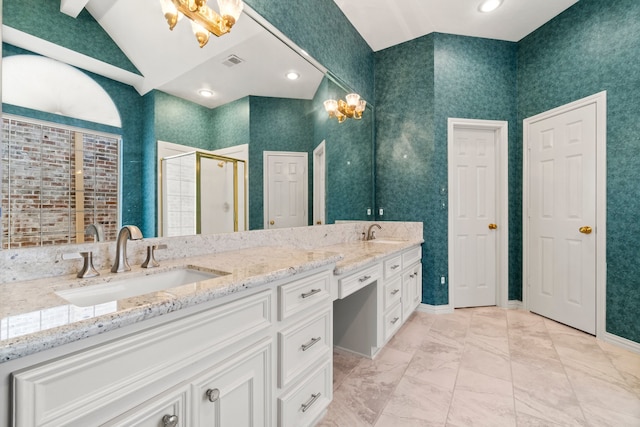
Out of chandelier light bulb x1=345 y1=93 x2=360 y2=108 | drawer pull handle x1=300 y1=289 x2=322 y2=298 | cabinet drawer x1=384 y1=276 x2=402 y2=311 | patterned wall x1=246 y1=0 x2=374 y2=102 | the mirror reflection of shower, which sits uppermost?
patterned wall x1=246 y1=0 x2=374 y2=102

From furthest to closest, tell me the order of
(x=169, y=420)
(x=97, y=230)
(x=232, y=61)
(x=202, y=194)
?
(x=232, y=61)
(x=202, y=194)
(x=97, y=230)
(x=169, y=420)

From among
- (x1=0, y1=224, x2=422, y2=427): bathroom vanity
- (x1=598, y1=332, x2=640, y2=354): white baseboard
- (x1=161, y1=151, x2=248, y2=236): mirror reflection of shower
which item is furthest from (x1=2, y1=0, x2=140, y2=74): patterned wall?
(x1=598, y1=332, x2=640, y2=354): white baseboard

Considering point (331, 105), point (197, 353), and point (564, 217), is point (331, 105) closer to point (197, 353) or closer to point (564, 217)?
point (197, 353)

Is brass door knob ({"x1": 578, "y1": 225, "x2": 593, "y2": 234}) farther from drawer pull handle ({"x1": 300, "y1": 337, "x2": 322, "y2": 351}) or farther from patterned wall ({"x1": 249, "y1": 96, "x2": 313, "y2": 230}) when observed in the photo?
drawer pull handle ({"x1": 300, "y1": 337, "x2": 322, "y2": 351})

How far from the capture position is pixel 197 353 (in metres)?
0.87

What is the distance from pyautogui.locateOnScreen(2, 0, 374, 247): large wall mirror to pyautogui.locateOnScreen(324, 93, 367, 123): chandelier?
140mm

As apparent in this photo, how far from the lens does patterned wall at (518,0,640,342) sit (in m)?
2.32

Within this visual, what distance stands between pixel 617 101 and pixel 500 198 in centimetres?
123

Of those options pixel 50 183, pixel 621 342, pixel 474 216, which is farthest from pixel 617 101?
pixel 50 183

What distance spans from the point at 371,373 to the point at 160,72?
2163mm

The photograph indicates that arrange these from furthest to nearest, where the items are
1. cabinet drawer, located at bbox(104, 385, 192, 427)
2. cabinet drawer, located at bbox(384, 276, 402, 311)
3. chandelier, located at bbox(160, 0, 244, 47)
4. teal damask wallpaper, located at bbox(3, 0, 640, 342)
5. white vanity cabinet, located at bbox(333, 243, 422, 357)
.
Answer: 1. teal damask wallpaper, located at bbox(3, 0, 640, 342)
2. cabinet drawer, located at bbox(384, 276, 402, 311)
3. white vanity cabinet, located at bbox(333, 243, 422, 357)
4. chandelier, located at bbox(160, 0, 244, 47)
5. cabinet drawer, located at bbox(104, 385, 192, 427)

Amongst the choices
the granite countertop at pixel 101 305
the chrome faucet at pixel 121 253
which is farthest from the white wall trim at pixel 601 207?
the chrome faucet at pixel 121 253

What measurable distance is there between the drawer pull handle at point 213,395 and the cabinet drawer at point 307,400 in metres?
0.37

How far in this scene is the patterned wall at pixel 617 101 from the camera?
91.4 inches
